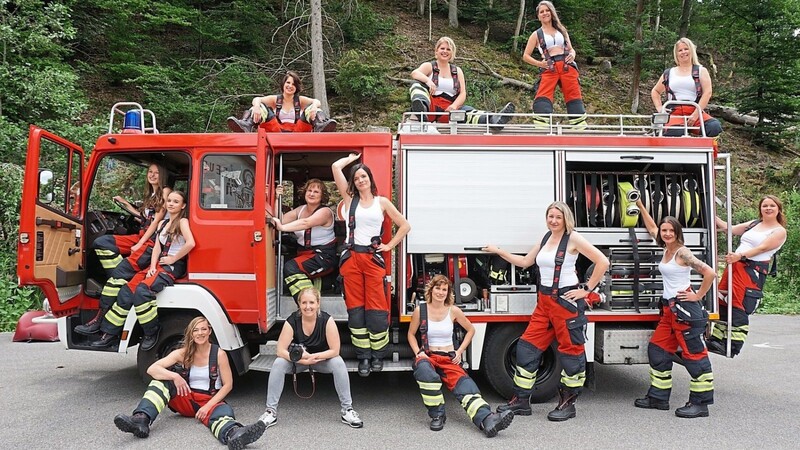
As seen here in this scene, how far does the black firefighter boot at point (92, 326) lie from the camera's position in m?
5.11

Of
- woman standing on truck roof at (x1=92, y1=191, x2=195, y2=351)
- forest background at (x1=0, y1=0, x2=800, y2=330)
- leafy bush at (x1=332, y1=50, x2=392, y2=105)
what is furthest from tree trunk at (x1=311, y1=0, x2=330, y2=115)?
woman standing on truck roof at (x1=92, y1=191, x2=195, y2=351)

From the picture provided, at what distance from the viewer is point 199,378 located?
4.59 m

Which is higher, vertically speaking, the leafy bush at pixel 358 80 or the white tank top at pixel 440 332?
the leafy bush at pixel 358 80

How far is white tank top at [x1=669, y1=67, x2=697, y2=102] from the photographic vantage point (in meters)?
5.74

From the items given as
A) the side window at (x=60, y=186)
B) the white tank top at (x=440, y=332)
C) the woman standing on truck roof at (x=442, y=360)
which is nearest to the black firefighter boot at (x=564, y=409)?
the woman standing on truck roof at (x=442, y=360)

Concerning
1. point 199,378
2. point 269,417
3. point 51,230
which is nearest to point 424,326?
point 269,417

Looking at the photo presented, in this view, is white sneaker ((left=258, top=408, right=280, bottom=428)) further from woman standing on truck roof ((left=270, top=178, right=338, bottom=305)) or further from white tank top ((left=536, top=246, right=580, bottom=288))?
white tank top ((left=536, top=246, right=580, bottom=288))

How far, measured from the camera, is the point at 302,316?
4715 millimetres

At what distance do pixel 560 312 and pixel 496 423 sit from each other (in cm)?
110

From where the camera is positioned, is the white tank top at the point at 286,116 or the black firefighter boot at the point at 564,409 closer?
the black firefighter boot at the point at 564,409

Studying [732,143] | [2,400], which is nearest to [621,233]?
[2,400]

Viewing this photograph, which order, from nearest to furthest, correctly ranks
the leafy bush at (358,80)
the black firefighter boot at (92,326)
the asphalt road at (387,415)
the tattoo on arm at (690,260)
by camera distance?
the asphalt road at (387,415), the tattoo on arm at (690,260), the black firefighter boot at (92,326), the leafy bush at (358,80)

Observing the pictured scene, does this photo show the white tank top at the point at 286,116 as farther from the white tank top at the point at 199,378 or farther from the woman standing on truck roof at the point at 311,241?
the white tank top at the point at 199,378

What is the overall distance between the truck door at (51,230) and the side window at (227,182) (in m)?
1.26
